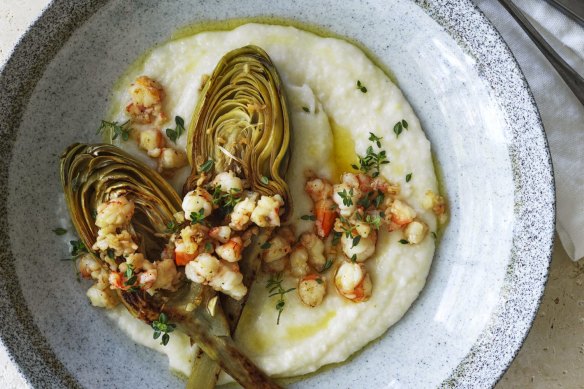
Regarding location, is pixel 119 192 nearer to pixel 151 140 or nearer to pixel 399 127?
pixel 151 140

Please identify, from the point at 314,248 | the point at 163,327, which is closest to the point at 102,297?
the point at 163,327

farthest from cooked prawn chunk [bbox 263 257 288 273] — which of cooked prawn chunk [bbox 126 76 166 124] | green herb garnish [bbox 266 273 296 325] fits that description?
cooked prawn chunk [bbox 126 76 166 124]

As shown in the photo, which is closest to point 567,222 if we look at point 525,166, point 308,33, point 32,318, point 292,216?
point 525,166

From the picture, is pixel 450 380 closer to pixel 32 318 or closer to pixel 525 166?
pixel 525 166

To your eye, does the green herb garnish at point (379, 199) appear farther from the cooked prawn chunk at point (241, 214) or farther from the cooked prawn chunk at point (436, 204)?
the cooked prawn chunk at point (241, 214)

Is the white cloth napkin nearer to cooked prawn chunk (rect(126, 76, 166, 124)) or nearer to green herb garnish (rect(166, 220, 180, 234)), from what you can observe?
cooked prawn chunk (rect(126, 76, 166, 124))

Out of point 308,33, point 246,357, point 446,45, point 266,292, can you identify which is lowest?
point 246,357

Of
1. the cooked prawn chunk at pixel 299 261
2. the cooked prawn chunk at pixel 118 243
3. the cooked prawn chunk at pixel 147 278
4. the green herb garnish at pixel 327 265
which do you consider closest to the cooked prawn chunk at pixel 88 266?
the cooked prawn chunk at pixel 118 243
